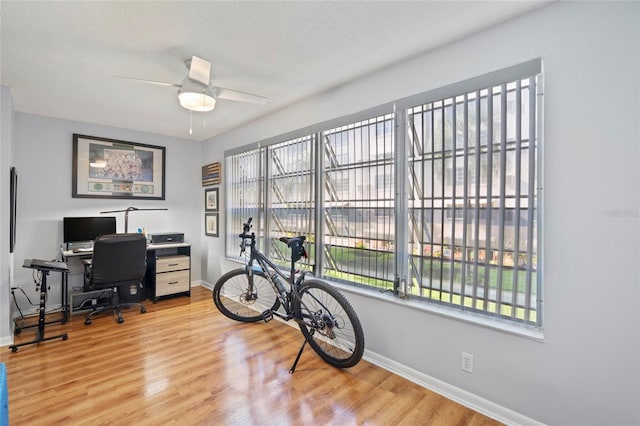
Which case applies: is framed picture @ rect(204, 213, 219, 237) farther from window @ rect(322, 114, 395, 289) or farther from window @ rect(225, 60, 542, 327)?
window @ rect(322, 114, 395, 289)

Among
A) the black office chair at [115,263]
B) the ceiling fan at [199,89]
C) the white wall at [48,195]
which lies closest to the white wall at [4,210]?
the black office chair at [115,263]

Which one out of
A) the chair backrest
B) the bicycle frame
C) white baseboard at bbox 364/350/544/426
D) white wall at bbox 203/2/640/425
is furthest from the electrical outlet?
the chair backrest

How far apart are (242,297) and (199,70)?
244 cm

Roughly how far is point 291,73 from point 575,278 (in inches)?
97.7

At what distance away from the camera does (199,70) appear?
218 cm

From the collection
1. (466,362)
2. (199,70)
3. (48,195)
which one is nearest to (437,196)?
(466,362)

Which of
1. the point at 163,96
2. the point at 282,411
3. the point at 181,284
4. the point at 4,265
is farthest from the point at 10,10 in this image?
the point at 181,284

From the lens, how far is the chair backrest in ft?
10.4

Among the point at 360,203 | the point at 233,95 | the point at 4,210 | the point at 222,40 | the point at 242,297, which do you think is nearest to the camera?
the point at 222,40

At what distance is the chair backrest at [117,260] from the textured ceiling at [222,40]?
1.55 metres

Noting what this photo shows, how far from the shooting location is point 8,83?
8.91 ft

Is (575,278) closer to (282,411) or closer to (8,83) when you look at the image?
(282,411)

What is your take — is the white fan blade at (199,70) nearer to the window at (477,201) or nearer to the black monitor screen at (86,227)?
the window at (477,201)

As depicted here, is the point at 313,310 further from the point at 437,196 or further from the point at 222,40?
the point at 222,40
